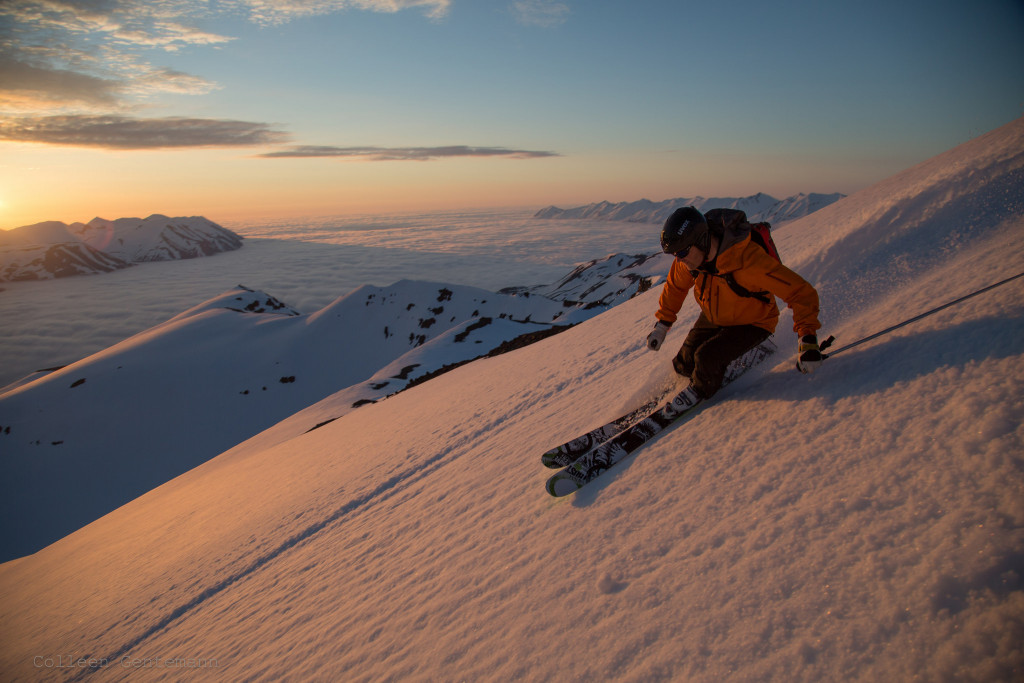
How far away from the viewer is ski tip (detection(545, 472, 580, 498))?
11.2ft

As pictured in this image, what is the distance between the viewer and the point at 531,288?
199750mm

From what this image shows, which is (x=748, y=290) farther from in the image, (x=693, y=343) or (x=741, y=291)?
(x=693, y=343)

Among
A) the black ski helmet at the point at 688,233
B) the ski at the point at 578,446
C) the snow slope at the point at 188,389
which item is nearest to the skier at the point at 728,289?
the black ski helmet at the point at 688,233

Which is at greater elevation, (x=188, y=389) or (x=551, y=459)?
(x=551, y=459)

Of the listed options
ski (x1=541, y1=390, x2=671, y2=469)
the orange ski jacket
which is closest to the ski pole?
the orange ski jacket

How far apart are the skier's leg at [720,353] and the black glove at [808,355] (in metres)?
0.49

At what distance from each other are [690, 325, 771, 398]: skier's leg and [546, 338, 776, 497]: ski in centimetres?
10

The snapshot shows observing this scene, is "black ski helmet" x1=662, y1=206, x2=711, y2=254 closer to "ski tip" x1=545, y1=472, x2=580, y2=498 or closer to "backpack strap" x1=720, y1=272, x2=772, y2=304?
"backpack strap" x1=720, y1=272, x2=772, y2=304

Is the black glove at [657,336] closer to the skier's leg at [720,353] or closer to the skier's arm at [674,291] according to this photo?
the skier's arm at [674,291]

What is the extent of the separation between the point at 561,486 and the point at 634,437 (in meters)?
0.71

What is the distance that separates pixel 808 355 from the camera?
308 cm

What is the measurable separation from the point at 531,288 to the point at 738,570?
199 meters

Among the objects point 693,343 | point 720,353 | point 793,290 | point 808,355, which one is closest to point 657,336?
point 693,343

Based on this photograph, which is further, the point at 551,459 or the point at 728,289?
the point at 551,459
